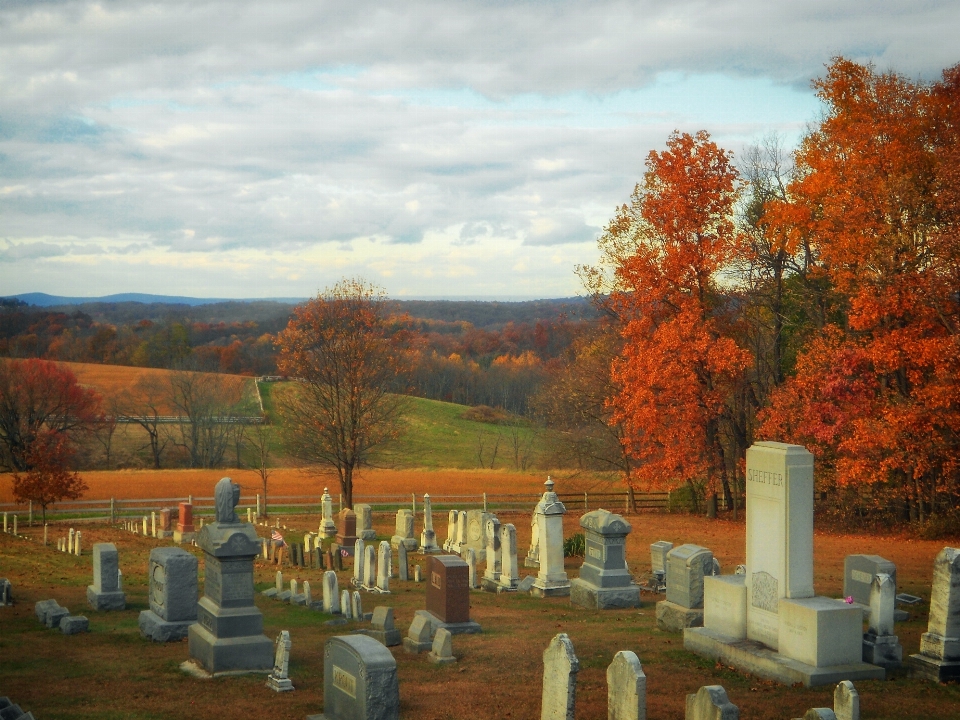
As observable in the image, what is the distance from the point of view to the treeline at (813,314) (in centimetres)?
2420

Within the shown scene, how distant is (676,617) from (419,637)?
4.07 meters

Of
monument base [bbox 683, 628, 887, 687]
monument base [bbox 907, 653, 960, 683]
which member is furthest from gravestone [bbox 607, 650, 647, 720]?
monument base [bbox 907, 653, 960, 683]

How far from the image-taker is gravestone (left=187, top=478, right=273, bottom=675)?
1196 centimetres

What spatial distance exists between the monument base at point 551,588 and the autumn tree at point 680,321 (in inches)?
459

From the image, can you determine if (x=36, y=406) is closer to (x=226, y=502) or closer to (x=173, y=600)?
(x=173, y=600)

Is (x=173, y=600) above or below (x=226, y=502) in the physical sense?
below

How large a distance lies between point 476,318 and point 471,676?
13241 cm

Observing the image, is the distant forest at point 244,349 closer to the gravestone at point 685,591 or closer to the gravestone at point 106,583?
the gravestone at point 106,583

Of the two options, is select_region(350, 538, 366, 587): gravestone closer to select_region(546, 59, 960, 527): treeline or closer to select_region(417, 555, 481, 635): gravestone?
select_region(417, 555, 481, 635): gravestone

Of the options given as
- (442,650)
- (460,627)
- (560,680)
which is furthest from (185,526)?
(560,680)

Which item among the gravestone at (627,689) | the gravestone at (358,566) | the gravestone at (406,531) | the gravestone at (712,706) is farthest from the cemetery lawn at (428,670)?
the gravestone at (406,531)

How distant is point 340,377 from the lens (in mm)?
35031

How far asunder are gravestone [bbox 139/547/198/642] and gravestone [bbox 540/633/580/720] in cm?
698

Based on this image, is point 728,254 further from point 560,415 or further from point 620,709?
point 620,709
